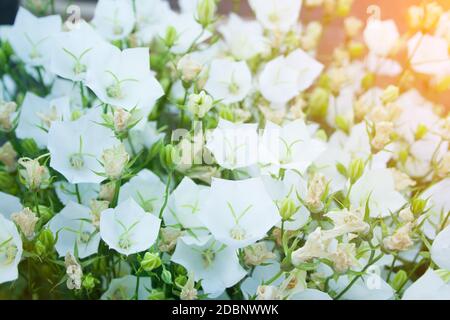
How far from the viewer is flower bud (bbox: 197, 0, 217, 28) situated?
23.6 inches

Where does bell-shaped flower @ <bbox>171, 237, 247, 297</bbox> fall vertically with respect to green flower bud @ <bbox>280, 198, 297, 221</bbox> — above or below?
below

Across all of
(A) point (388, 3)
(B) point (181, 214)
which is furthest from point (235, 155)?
(A) point (388, 3)

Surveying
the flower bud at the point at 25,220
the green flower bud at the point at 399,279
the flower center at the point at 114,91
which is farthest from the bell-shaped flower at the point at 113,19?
the green flower bud at the point at 399,279

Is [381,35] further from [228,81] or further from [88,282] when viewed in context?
[88,282]

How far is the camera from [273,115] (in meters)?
0.58

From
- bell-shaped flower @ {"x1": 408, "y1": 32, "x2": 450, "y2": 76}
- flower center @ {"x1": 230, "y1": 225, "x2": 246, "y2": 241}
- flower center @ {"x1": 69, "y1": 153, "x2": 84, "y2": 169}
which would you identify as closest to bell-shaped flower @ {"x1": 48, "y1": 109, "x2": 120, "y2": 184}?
flower center @ {"x1": 69, "y1": 153, "x2": 84, "y2": 169}

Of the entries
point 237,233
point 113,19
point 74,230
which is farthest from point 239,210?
point 113,19

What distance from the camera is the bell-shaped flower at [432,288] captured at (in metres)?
0.47

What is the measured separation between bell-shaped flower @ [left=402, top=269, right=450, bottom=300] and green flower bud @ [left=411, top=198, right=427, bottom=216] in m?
0.05

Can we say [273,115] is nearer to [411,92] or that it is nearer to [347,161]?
[347,161]

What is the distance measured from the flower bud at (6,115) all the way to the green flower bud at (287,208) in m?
0.24

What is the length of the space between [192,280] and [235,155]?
0.10 meters

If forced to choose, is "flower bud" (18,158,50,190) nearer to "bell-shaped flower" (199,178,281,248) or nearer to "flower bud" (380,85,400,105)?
"bell-shaped flower" (199,178,281,248)

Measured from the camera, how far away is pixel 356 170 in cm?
53
